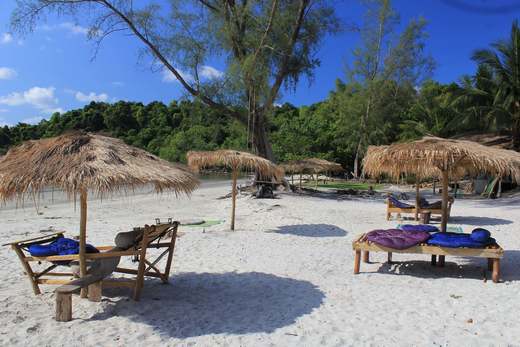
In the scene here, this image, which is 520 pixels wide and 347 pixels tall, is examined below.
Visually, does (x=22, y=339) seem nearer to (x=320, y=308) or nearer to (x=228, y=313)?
(x=228, y=313)

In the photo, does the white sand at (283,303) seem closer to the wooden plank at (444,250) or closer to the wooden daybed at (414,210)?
the wooden plank at (444,250)

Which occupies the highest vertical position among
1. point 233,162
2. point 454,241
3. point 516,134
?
point 516,134

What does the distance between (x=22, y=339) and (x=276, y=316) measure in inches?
80.0

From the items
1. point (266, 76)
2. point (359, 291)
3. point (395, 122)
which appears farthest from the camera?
point (395, 122)

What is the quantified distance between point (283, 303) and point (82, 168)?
227 centimetres

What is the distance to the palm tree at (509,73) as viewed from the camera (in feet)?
54.4

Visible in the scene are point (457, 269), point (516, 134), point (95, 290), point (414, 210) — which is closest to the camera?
point (95, 290)

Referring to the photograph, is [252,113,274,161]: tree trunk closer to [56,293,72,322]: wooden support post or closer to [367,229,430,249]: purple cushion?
[367,229,430,249]: purple cushion

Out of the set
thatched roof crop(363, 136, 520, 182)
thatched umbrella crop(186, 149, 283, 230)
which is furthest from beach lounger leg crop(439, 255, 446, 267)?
thatched umbrella crop(186, 149, 283, 230)

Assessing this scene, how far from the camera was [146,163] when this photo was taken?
158 inches

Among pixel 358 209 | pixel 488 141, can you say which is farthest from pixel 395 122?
pixel 358 209

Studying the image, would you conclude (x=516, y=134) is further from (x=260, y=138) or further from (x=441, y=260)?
(x=441, y=260)

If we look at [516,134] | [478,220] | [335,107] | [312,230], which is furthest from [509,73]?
[335,107]

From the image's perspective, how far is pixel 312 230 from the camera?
835cm
